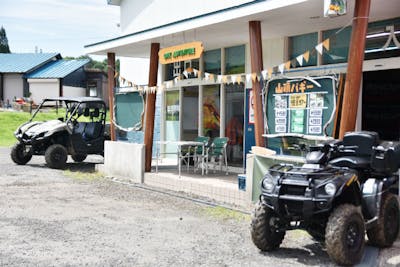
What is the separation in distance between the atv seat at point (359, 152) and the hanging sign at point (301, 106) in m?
2.26

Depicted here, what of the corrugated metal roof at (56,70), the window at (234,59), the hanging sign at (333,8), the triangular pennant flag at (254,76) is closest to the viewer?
the hanging sign at (333,8)

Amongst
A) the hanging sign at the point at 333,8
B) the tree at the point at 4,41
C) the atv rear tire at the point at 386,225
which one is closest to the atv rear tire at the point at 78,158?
the hanging sign at the point at 333,8

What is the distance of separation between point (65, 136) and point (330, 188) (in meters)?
10.5

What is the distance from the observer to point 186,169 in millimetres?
12594

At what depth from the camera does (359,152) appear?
6.08 metres

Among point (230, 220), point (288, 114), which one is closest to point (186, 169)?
point (288, 114)

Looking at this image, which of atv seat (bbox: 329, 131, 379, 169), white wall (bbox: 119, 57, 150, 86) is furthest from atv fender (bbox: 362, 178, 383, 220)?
white wall (bbox: 119, 57, 150, 86)

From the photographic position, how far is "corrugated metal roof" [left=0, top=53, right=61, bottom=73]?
1592 inches

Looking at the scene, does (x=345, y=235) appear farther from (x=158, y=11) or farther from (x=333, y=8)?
(x=158, y=11)

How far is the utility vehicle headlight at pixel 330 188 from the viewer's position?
17.5 feet

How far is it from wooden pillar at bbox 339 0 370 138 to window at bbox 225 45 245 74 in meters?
5.03

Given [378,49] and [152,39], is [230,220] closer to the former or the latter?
[378,49]

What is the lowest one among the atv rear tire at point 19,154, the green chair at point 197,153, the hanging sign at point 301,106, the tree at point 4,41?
the atv rear tire at point 19,154

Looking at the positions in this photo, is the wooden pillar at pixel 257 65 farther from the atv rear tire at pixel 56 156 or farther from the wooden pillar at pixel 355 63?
the atv rear tire at pixel 56 156
